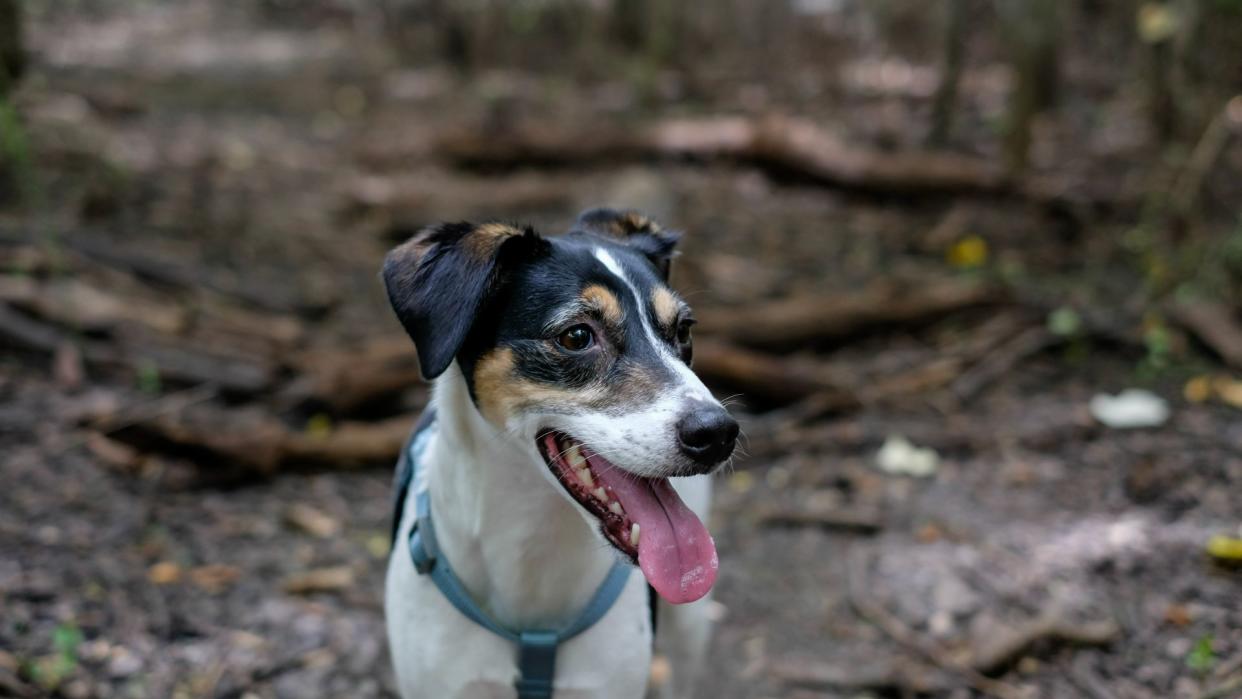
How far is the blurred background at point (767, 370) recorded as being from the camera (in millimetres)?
4082

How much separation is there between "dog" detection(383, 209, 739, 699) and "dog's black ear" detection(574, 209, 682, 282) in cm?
32

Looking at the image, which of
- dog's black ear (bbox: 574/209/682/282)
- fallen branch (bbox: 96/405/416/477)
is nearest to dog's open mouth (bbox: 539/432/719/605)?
dog's black ear (bbox: 574/209/682/282)

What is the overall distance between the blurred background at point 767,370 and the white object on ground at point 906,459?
0.09ft

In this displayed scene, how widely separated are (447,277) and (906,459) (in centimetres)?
377

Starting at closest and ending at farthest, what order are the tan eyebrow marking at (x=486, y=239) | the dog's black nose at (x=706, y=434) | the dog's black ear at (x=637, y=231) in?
the dog's black nose at (x=706, y=434)
the tan eyebrow marking at (x=486, y=239)
the dog's black ear at (x=637, y=231)

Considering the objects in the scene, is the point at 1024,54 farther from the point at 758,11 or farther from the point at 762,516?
the point at 758,11

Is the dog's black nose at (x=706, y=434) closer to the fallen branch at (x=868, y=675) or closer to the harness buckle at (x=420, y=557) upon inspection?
the harness buckle at (x=420, y=557)

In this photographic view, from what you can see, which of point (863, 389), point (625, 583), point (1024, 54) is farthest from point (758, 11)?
point (625, 583)

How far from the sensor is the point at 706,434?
2.41 metres

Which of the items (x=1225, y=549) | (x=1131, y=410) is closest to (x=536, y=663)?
(x=1225, y=549)

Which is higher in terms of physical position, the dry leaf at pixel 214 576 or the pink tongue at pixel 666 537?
the pink tongue at pixel 666 537

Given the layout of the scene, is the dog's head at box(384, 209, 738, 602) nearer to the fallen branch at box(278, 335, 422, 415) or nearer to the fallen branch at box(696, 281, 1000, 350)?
the fallen branch at box(278, 335, 422, 415)

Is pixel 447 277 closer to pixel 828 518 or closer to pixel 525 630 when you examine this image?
pixel 525 630

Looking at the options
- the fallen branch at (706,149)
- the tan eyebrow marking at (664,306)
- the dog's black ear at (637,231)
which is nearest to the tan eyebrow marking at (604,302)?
the tan eyebrow marking at (664,306)
